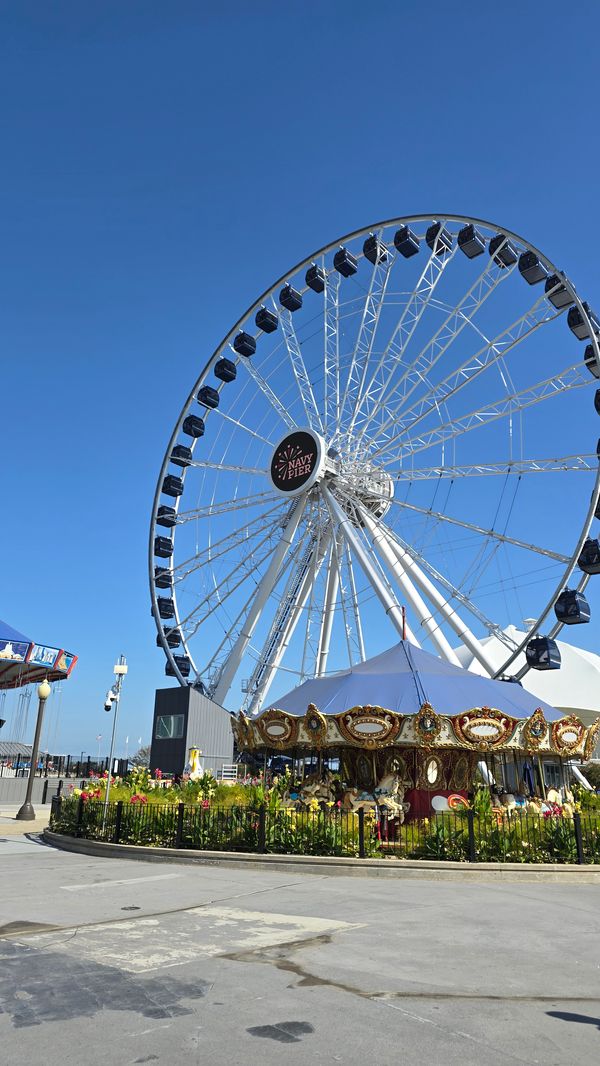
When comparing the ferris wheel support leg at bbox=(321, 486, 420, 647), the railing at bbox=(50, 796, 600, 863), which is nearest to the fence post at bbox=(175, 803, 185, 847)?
the railing at bbox=(50, 796, 600, 863)

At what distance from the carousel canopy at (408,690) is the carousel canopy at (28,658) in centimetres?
1718

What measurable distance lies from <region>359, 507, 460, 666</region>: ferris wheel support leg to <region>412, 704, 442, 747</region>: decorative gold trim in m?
7.46

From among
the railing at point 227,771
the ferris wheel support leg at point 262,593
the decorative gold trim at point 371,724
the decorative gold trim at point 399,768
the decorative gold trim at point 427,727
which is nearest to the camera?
the decorative gold trim at point 427,727

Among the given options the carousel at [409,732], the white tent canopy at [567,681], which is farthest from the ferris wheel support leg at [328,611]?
the white tent canopy at [567,681]

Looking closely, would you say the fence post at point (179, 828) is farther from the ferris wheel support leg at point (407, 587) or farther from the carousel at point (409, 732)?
the ferris wheel support leg at point (407, 587)

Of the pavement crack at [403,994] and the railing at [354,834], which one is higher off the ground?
the railing at [354,834]

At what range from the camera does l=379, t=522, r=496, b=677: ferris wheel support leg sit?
26781 millimetres

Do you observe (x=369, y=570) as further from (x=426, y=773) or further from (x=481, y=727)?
(x=481, y=727)

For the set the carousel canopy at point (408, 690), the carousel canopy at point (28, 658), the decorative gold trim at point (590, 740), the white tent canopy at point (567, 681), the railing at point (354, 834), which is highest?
the white tent canopy at point (567, 681)

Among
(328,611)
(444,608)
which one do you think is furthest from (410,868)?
(328,611)

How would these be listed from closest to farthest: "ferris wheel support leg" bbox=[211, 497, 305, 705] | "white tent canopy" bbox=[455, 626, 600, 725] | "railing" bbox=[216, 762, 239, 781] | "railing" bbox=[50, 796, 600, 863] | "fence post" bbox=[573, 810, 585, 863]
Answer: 1. "fence post" bbox=[573, 810, 585, 863]
2. "railing" bbox=[50, 796, 600, 863]
3. "ferris wheel support leg" bbox=[211, 497, 305, 705]
4. "railing" bbox=[216, 762, 239, 781]
5. "white tent canopy" bbox=[455, 626, 600, 725]

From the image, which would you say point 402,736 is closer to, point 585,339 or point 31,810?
point 31,810

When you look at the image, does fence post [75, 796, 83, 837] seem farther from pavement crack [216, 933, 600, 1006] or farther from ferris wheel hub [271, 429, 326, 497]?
ferris wheel hub [271, 429, 326, 497]

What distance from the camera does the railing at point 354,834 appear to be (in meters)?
14.5
